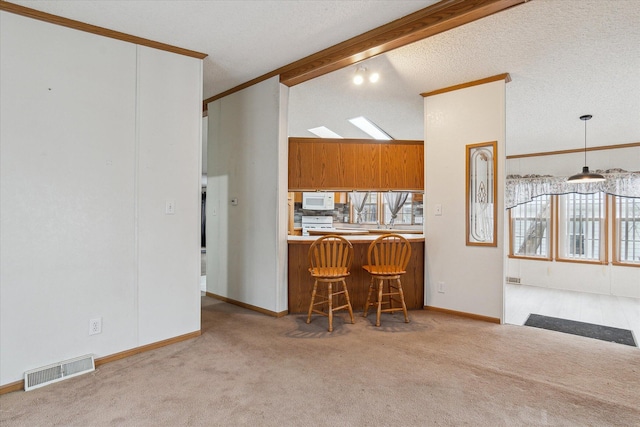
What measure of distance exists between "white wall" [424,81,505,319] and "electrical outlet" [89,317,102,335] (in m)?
3.24

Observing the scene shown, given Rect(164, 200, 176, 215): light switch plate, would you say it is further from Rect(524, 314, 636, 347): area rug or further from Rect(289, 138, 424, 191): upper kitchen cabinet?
Rect(524, 314, 636, 347): area rug

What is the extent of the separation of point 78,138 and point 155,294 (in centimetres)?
133

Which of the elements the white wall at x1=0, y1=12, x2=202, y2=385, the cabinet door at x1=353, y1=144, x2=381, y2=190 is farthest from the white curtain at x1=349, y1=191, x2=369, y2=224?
the white wall at x1=0, y1=12, x2=202, y2=385

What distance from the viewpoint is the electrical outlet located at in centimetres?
248

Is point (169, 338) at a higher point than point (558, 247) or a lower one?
lower

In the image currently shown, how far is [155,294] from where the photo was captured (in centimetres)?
279

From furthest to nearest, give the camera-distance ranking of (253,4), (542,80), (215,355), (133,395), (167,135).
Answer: (542,80) → (167,135) → (215,355) → (253,4) → (133,395)

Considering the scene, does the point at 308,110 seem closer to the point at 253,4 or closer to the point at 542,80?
the point at 253,4

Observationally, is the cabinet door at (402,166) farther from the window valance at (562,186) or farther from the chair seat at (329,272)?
the window valance at (562,186)

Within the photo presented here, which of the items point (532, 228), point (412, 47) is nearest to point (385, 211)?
point (532, 228)

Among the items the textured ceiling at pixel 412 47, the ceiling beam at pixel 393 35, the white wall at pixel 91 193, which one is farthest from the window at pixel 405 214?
the white wall at pixel 91 193

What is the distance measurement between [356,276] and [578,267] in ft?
14.8

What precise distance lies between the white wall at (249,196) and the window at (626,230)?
226 inches

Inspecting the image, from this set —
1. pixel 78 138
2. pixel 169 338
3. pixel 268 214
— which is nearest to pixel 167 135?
pixel 78 138
